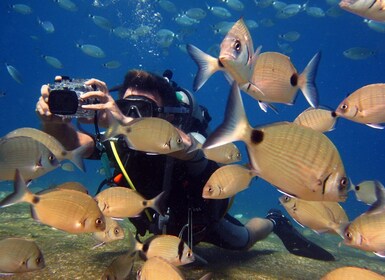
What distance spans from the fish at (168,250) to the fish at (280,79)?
5.03 ft

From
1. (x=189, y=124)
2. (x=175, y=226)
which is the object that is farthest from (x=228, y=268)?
(x=189, y=124)

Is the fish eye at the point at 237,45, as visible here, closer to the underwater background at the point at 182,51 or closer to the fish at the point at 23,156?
the fish at the point at 23,156

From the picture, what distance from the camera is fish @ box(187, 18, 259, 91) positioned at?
78.1 inches

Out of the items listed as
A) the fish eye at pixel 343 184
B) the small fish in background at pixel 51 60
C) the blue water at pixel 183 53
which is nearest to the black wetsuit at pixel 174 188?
the fish eye at pixel 343 184

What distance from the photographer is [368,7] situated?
8.00 ft

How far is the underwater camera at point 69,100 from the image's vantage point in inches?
115

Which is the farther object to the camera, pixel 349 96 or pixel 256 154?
pixel 349 96

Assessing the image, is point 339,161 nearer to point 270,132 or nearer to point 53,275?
point 270,132

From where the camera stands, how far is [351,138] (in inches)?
4122

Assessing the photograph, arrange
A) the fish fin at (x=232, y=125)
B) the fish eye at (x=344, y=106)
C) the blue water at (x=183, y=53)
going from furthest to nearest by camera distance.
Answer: the blue water at (x=183, y=53)
the fish eye at (x=344, y=106)
the fish fin at (x=232, y=125)

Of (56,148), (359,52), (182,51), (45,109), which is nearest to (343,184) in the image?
(56,148)

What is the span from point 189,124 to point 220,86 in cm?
9917

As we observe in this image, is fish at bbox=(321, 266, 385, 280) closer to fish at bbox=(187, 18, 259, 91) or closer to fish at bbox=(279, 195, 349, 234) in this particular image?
fish at bbox=(279, 195, 349, 234)

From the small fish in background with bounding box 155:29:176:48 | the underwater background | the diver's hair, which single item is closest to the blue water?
the underwater background
